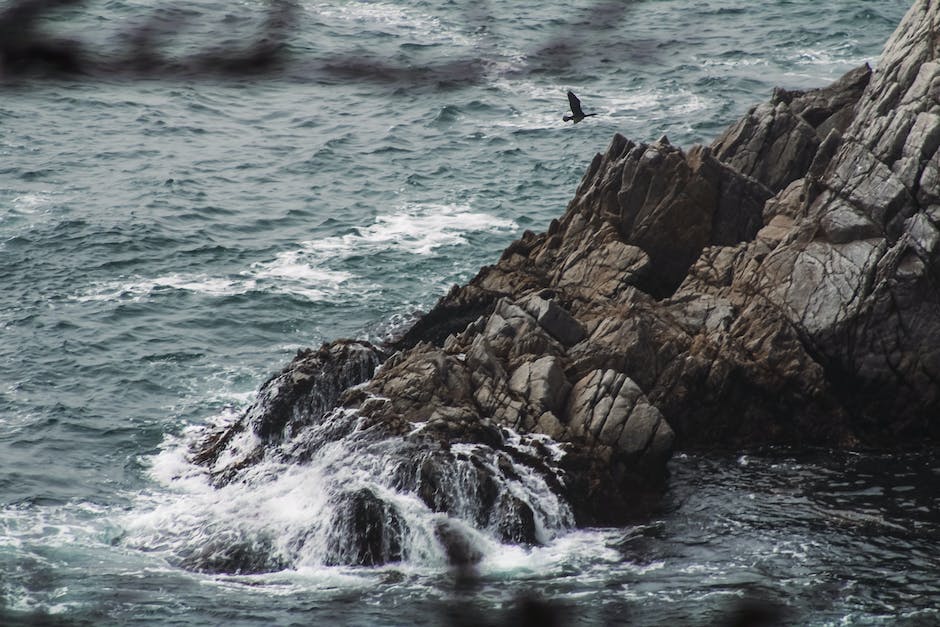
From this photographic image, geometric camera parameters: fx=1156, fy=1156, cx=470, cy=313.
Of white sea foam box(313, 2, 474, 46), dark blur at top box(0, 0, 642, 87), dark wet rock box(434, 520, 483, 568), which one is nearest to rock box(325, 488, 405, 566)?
dark wet rock box(434, 520, 483, 568)

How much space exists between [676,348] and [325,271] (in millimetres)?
23116

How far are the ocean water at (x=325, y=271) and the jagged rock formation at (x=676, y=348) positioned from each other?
1514 millimetres

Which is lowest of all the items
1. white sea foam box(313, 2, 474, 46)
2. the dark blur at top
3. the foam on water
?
the foam on water

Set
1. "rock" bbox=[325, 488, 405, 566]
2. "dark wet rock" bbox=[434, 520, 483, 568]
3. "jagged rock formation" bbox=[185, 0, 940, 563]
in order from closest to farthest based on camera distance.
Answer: "dark wet rock" bbox=[434, 520, 483, 568] < "rock" bbox=[325, 488, 405, 566] < "jagged rock formation" bbox=[185, 0, 940, 563]

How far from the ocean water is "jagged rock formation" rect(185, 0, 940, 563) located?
1514 millimetres

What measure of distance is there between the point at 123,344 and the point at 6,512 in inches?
521

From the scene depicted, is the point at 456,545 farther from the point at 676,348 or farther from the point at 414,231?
the point at 414,231

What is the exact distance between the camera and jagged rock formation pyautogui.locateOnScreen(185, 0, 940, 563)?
34.2 metres

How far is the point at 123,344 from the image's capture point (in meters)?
48.4

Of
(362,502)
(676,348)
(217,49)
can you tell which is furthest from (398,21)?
(676,348)

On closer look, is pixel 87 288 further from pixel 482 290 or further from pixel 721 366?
pixel 721 366

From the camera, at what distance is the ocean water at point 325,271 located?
6039 millimetres

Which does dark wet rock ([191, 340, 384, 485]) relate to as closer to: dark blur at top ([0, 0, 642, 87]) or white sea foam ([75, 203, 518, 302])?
white sea foam ([75, 203, 518, 302])

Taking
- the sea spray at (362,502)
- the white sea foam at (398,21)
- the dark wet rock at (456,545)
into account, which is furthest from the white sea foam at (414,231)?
the white sea foam at (398,21)
